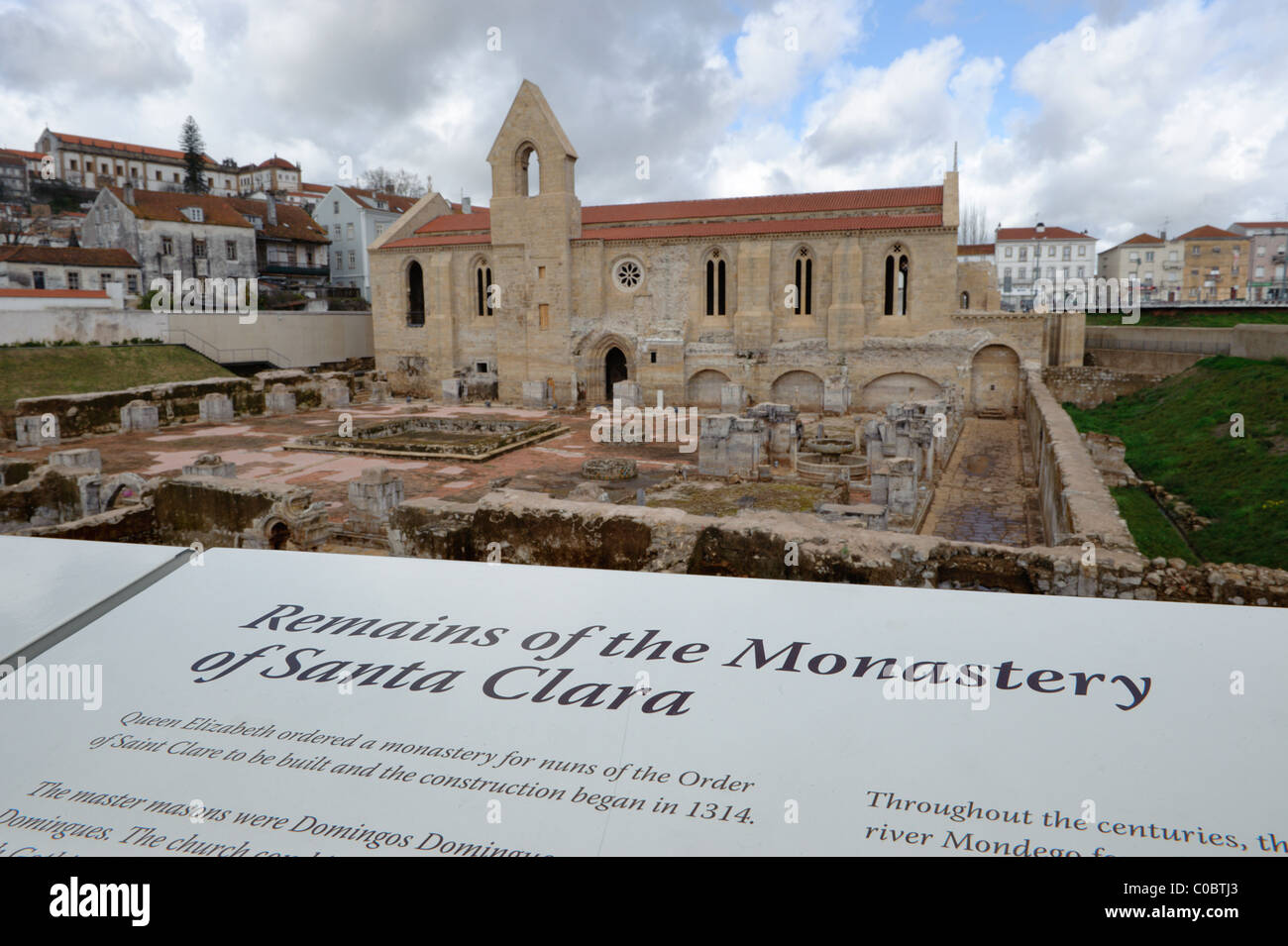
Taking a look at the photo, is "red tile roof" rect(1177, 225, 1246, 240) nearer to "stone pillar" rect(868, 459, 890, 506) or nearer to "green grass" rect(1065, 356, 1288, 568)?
"green grass" rect(1065, 356, 1288, 568)

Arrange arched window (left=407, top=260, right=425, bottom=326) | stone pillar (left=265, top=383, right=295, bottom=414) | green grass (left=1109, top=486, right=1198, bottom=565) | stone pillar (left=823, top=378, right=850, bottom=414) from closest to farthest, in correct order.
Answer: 1. green grass (left=1109, top=486, right=1198, bottom=565)
2. stone pillar (left=823, top=378, right=850, bottom=414)
3. stone pillar (left=265, top=383, right=295, bottom=414)
4. arched window (left=407, top=260, right=425, bottom=326)

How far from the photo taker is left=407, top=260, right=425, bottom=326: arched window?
133 feet

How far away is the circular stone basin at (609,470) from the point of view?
64.3ft

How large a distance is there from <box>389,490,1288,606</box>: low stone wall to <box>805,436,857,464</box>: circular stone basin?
1387 centimetres

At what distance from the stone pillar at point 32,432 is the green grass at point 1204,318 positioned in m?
44.4

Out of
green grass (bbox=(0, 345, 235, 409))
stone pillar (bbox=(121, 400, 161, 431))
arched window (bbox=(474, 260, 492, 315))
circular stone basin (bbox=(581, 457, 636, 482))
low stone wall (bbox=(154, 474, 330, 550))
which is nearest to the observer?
low stone wall (bbox=(154, 474, 330, 550))

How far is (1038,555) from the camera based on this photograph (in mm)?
6867

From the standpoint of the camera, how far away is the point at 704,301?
34.1 m

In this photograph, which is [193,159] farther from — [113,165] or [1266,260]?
[1266,260]

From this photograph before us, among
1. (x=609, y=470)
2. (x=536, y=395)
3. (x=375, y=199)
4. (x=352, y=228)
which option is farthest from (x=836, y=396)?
(x=375, y=199)

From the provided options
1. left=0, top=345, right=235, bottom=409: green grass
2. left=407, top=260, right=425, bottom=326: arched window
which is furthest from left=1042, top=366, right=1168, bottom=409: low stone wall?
left=0, top=345, right=235, bottom=409: green grass

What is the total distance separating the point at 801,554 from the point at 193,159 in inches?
3390

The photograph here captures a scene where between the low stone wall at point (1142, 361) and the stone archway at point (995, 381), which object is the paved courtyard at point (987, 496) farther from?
the low stone wall at point (1142, 361)

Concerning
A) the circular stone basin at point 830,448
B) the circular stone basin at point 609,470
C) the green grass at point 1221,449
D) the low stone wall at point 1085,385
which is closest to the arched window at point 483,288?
the circular stone basin at point 609,470
